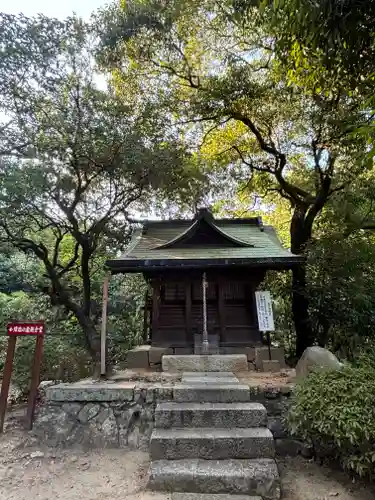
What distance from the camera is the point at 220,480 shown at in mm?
3729

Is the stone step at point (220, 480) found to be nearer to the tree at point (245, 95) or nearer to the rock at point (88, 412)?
the rock at point (88, 412)

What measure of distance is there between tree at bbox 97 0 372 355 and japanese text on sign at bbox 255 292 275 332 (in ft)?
6.48

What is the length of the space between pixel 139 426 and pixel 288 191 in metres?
8.52

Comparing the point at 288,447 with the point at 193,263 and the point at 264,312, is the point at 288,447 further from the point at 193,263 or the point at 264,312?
the point at 193,263

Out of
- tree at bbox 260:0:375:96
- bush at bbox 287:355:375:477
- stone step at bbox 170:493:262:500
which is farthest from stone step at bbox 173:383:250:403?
tree at bbox 260:0:375:96

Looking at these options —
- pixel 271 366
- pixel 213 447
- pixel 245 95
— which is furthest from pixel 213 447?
pixel 245 95

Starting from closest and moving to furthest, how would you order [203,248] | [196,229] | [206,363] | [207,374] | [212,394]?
[212,394] < [207,374] < [206,363] < [203,248] < [196,229]

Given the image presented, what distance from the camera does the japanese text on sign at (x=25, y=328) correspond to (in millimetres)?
5840

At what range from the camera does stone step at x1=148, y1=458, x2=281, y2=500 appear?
12.1 ft

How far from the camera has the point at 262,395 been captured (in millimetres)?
5289

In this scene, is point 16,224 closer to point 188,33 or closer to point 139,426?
point 139,426

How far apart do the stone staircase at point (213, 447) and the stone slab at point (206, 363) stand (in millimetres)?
1625

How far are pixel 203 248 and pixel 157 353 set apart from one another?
2.97 meters

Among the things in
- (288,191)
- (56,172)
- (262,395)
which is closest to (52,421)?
(262,395)
